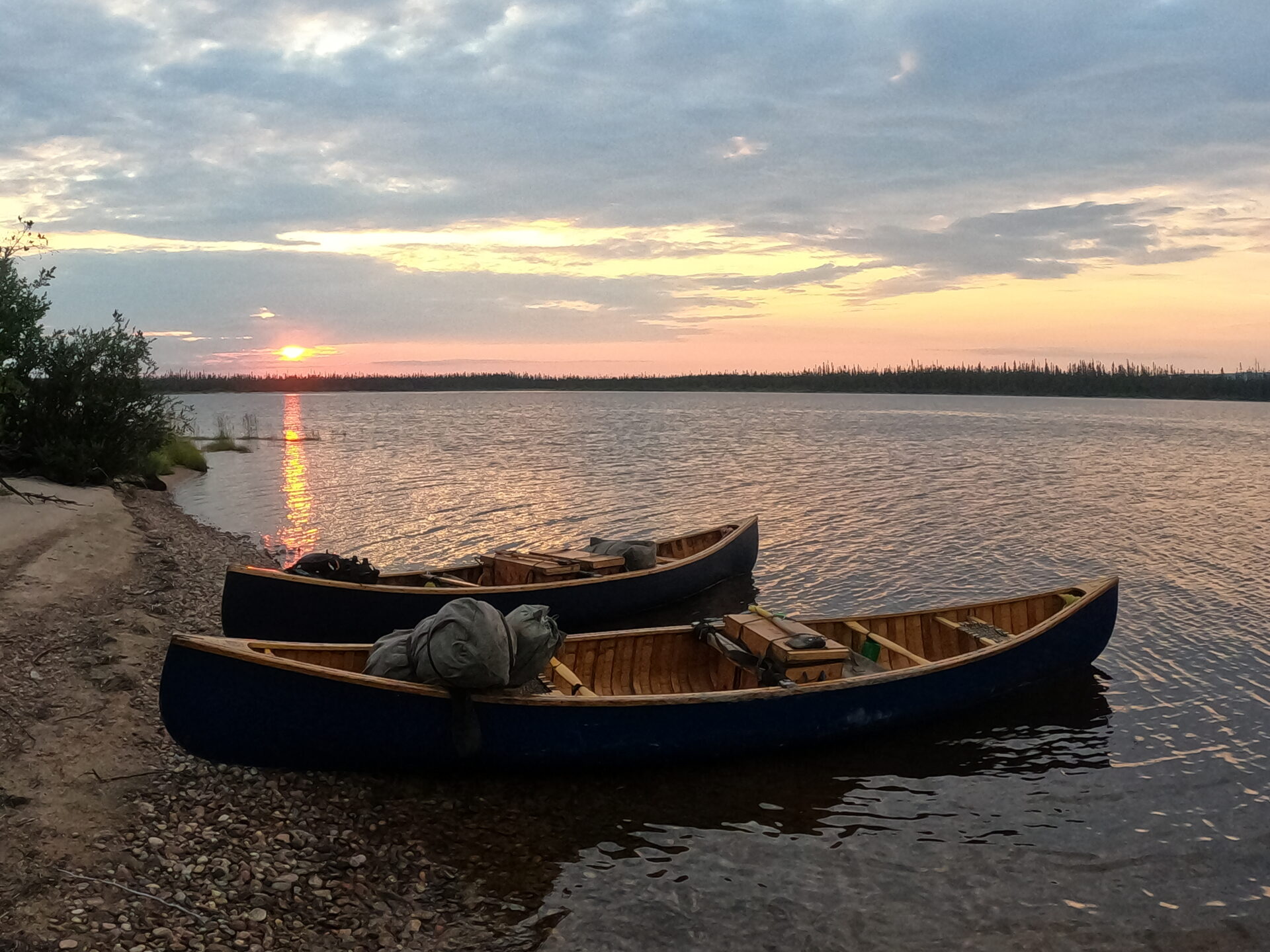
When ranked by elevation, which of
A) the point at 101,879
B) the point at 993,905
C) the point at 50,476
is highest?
the point at 50,476

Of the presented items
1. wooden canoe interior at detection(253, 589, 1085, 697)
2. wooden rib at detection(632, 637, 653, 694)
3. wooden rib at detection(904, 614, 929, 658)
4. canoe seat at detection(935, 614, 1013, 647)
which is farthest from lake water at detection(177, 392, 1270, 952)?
wooden rib at detection(632, 637, 653, 694)

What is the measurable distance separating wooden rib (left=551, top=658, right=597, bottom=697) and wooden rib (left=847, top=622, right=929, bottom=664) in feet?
12.8

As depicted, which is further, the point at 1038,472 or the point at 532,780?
the point at 1038,472

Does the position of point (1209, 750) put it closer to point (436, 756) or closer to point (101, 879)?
point (436, 756)

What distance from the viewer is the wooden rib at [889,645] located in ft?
33.3

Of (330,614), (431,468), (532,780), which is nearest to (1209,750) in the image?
(532,780)

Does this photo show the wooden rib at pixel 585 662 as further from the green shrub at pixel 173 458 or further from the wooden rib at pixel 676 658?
the green shrub at pixel 173 458

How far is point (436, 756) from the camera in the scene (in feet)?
26.0

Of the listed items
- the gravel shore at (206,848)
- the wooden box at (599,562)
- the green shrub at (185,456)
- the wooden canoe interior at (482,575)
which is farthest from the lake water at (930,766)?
the wooden canoe interior at (482,575)

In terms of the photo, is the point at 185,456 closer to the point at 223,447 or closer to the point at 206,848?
the point at 223,447

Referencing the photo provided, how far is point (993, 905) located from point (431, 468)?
3588cm

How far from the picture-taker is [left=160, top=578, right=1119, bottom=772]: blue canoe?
7367 mm

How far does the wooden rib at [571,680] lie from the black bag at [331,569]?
12.3 ft

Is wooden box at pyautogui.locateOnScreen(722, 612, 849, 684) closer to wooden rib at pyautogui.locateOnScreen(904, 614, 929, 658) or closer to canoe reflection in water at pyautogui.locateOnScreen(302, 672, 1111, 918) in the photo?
canoe reflection in water at pyautogui.locateOnScreen(302, 672, 1111, 918)
